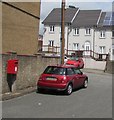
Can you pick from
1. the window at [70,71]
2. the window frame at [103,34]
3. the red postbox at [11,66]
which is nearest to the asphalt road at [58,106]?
the red postbox at [11,66]

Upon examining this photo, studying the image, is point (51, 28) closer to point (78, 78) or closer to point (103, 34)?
point (103, 34)

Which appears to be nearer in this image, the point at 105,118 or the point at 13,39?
the point at 105,118

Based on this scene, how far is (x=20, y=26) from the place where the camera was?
2261 centimetres

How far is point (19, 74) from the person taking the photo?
17.3 metres

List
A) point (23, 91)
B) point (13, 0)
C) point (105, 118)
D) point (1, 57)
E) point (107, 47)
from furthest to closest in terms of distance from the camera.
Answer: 1. point (107, 47)
2. point (13, 0)
3. point (23, 91)
4. point (1, 57)
5. point (105, 118)

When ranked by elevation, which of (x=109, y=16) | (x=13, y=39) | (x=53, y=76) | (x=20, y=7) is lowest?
(x=53, y=76)

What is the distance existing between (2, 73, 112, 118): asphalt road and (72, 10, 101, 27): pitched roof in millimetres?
48340

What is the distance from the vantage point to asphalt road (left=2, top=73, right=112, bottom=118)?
11547mm

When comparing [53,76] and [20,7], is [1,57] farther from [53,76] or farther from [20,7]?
[20,7]

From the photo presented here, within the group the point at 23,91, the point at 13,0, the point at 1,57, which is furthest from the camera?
the point at 13,0

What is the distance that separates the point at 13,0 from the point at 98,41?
42878mm

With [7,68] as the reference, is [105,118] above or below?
below

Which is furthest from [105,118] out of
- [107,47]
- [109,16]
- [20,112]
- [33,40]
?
[109,16]

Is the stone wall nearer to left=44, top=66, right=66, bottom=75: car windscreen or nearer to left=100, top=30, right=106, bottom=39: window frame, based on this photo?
left=44, top=66, right=66, bottom=75: car windscreen
